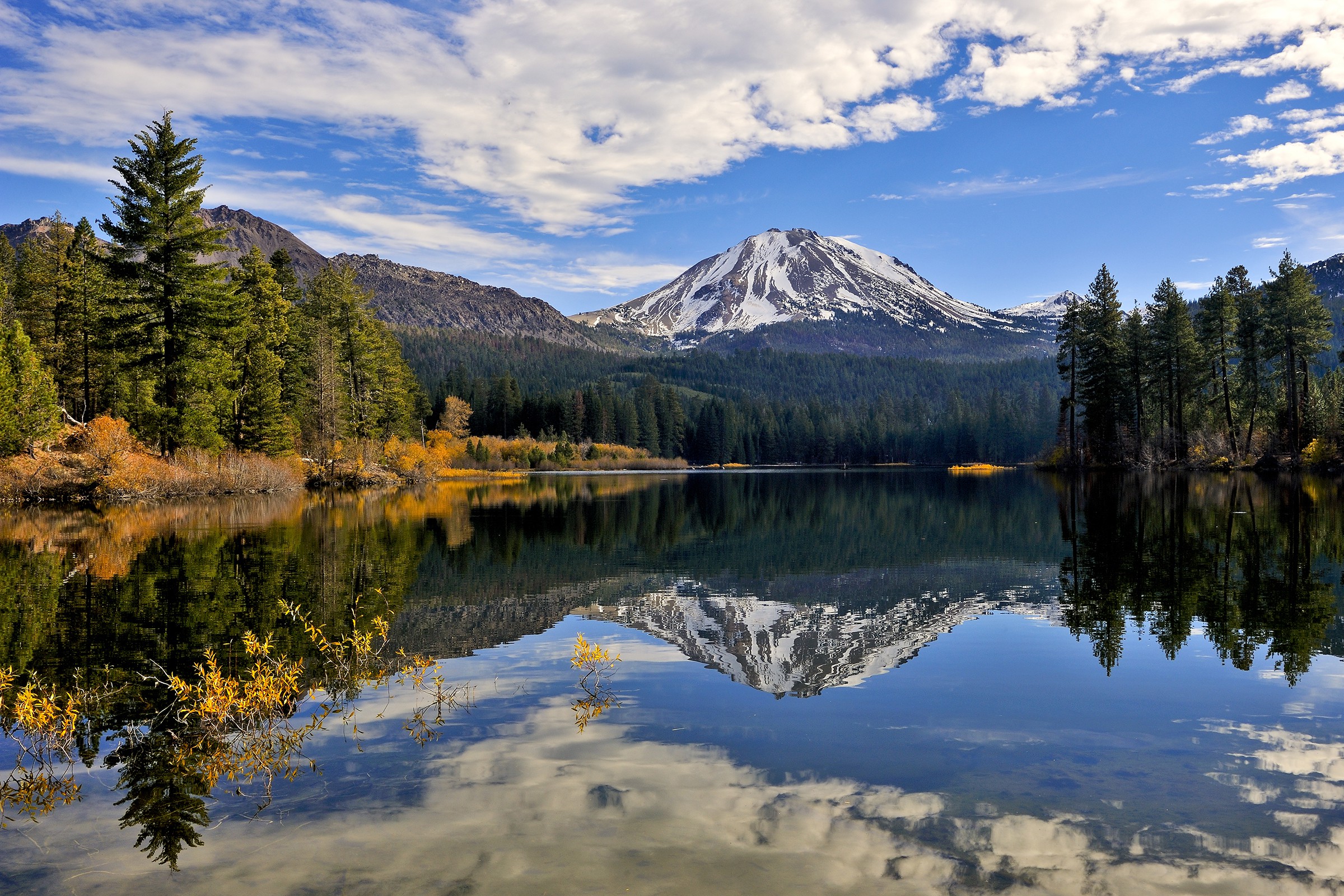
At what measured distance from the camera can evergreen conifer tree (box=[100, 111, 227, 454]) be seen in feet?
128

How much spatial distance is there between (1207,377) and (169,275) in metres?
74.4

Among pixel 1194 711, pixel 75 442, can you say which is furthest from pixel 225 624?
pixel 75 442

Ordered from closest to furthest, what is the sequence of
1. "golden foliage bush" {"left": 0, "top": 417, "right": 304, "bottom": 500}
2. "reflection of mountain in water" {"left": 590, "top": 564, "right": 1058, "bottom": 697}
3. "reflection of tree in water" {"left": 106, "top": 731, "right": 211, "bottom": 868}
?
"reflection of tree in water" {"left": 106, "top": 731, "right": 211, "bottom": 868}
"reflection of mountain in water" {"left": 590, "top": 564, "right": 1058, "bottom": 697}
"golden foliage bush" {"left": 0, "top": 417, "right": 304, "bottom": 500}

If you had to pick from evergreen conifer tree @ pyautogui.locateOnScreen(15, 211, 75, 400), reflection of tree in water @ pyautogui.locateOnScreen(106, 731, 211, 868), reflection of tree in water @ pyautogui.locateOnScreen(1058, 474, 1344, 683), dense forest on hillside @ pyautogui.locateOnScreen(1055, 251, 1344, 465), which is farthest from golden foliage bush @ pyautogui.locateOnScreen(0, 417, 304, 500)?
dense forest on hillside @ pyautogui.locateOnScreen(1055, 251, 1344, 465)

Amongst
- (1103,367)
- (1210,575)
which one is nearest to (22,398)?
(1210,575)

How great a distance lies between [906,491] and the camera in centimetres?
5719

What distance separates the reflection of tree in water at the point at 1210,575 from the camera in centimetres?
1213

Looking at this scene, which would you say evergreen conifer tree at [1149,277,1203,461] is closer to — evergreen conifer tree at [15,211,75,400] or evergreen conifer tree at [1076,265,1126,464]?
evergreen conifer tree at [1076,265,1126,464]

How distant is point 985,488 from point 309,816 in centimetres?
5917

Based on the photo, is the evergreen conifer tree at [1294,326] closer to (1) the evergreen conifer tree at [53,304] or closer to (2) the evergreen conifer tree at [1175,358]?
(2) the evergreen conifer tree at [1175,358]

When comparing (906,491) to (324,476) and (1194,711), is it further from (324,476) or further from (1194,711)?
(1194,711)

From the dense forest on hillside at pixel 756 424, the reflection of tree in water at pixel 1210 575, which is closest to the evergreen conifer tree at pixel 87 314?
the reflection of tree in water at pixel 1210 575

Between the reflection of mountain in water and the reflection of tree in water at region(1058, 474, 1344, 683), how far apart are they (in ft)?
3.97

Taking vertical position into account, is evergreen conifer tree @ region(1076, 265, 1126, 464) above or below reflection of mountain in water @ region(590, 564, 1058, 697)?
above
